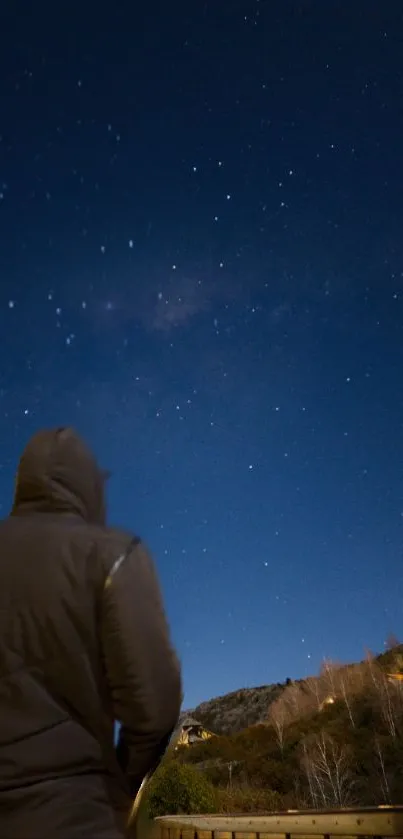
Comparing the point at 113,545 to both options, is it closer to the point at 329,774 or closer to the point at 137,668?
the point at 137,668

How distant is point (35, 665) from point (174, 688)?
0.29 metres

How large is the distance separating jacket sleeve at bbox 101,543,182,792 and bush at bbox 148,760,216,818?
A: 17572 millimetres

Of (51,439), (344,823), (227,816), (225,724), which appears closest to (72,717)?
(51,439)

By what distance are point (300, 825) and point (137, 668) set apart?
3591 millimetres

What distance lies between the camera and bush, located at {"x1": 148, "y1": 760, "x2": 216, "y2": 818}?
1656 centimetres

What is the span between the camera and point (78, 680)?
131cm

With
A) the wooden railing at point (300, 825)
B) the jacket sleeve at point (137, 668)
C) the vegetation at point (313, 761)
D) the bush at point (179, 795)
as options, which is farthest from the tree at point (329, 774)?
the jacket sleeve at point (137, 668)

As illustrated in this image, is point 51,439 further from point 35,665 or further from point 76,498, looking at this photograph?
point 35,665

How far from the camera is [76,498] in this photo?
1580 millimetres

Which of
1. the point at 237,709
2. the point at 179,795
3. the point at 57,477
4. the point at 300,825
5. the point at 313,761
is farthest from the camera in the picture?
the point at 237,709

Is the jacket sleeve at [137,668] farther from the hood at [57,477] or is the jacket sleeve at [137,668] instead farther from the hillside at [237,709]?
the hillside at [237,709]

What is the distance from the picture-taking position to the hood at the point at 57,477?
5.11ft

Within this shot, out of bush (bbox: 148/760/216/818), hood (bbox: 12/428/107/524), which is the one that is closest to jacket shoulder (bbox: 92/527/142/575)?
hood (bbox: 12/428/107/524)

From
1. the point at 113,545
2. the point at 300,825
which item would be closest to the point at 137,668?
the point at 113,545
